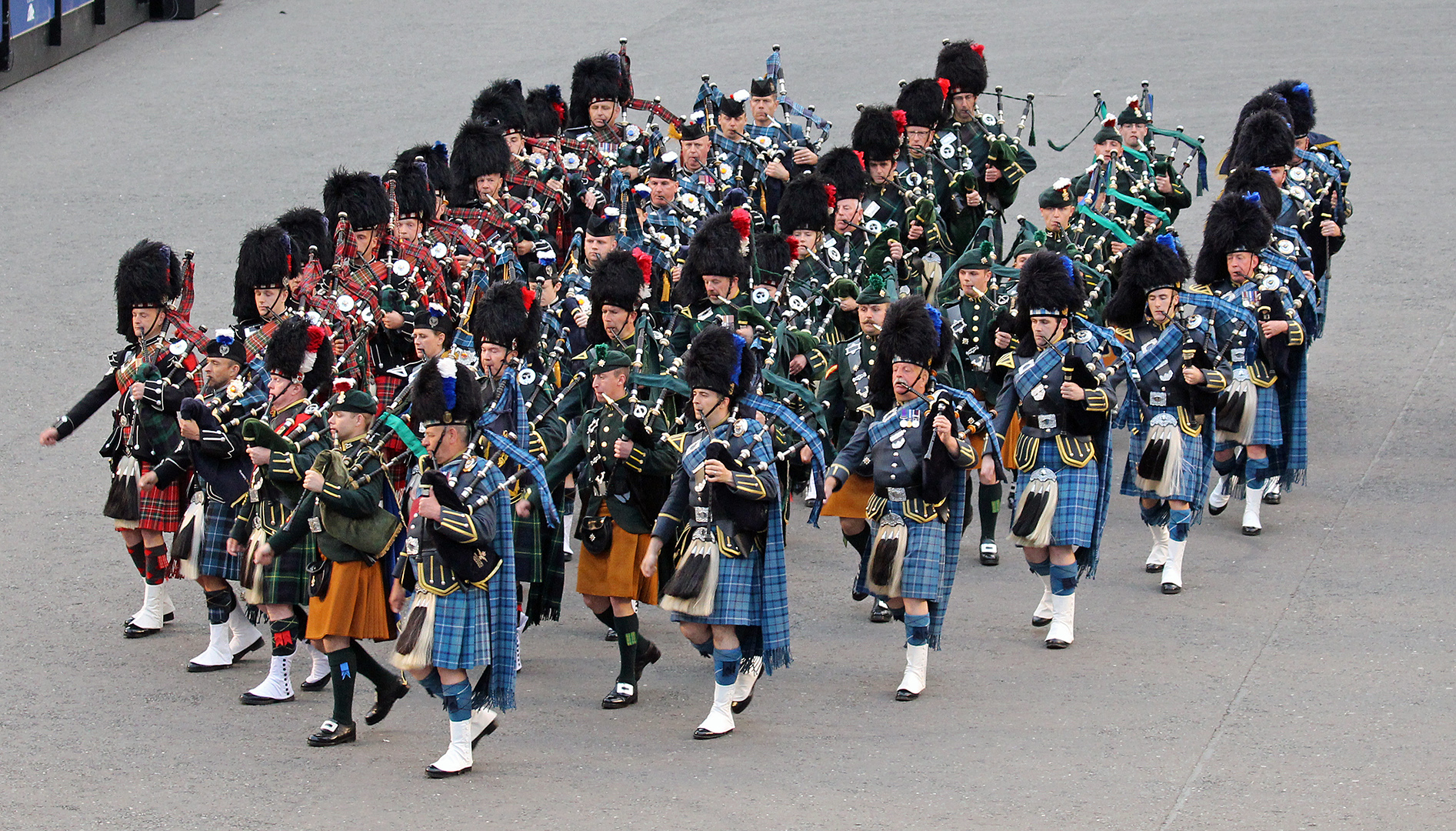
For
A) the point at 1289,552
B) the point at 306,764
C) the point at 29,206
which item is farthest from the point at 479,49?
the point at 306,764

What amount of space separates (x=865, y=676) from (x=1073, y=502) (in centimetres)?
119

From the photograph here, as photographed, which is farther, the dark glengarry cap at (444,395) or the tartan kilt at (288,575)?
the tartan kilt at (288,575)

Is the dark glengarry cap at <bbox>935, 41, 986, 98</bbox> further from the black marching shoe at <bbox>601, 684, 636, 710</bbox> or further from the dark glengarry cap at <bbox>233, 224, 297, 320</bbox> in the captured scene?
the black marching shoe at <bbox>601, 684, 636, 710</bbox>

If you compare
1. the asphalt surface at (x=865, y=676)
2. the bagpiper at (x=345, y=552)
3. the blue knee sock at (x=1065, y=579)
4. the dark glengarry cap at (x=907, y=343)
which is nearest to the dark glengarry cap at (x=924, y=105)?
the asphalt surface at (x=865, y=676)

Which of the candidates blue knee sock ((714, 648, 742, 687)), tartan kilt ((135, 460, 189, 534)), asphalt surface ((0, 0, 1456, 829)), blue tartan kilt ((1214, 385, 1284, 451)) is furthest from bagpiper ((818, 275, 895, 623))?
tartan kilt ((135, 460, 189, 534))

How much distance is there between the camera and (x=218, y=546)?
8195 mm

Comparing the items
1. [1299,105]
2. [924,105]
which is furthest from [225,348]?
[1299,105]

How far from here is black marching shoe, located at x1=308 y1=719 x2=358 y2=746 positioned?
742 centimetres

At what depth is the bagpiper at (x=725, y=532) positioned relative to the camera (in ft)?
24.3

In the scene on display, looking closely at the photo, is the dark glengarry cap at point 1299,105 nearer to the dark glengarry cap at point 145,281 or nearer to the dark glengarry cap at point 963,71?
the dark glengarry cap at point 963,71

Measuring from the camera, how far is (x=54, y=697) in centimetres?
794

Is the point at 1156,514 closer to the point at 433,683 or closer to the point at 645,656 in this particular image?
the point at 645,656

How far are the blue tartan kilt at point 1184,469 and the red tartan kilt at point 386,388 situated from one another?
364 centimetres

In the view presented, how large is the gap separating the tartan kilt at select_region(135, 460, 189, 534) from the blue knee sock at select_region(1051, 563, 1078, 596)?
12.7 feet
